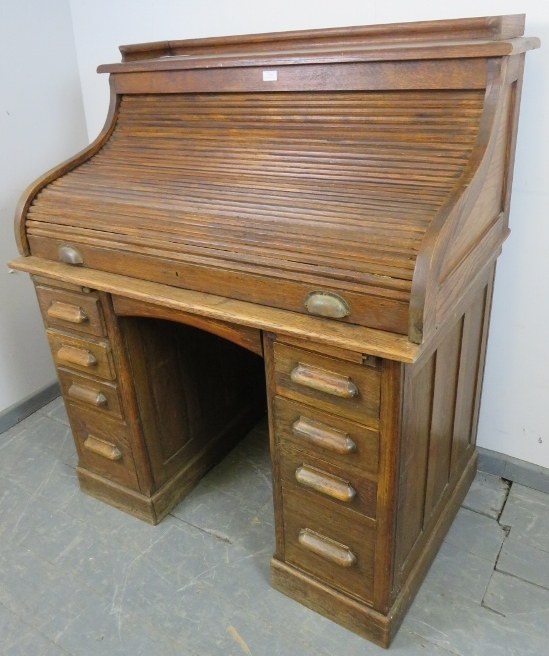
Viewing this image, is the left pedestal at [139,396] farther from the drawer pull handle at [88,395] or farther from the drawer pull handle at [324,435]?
the drawer pull handle at [324,435]

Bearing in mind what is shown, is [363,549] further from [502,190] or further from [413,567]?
[502,190]

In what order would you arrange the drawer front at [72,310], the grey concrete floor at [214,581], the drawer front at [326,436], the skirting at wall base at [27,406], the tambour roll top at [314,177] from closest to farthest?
the tambour roll top at [314,177], the drawer front at [326,436], the grey concrete floor at [214,581], the drawer front at [72,310], the skirting at wall base at [27,406]

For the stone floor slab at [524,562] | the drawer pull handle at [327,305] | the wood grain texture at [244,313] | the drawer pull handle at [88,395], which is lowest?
the stone floor slab at [524,562]

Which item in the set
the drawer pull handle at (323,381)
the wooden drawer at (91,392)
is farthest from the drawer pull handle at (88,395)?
the drawer pull handle at (323,381)

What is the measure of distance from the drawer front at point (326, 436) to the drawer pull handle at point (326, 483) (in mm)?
54

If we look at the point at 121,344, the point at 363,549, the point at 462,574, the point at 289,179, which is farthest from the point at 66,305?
the point at 462,574

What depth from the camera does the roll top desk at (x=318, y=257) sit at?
1270mm

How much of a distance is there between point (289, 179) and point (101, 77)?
144 cm

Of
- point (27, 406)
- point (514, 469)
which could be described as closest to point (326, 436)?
point (514, 469)

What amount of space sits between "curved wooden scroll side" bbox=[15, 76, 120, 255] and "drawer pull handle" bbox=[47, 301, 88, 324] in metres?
0.19

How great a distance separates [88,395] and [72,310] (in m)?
0.33

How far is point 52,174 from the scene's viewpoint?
1.80 m

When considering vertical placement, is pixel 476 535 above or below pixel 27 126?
below

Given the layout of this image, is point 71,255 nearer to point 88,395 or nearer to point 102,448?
point 88,395
